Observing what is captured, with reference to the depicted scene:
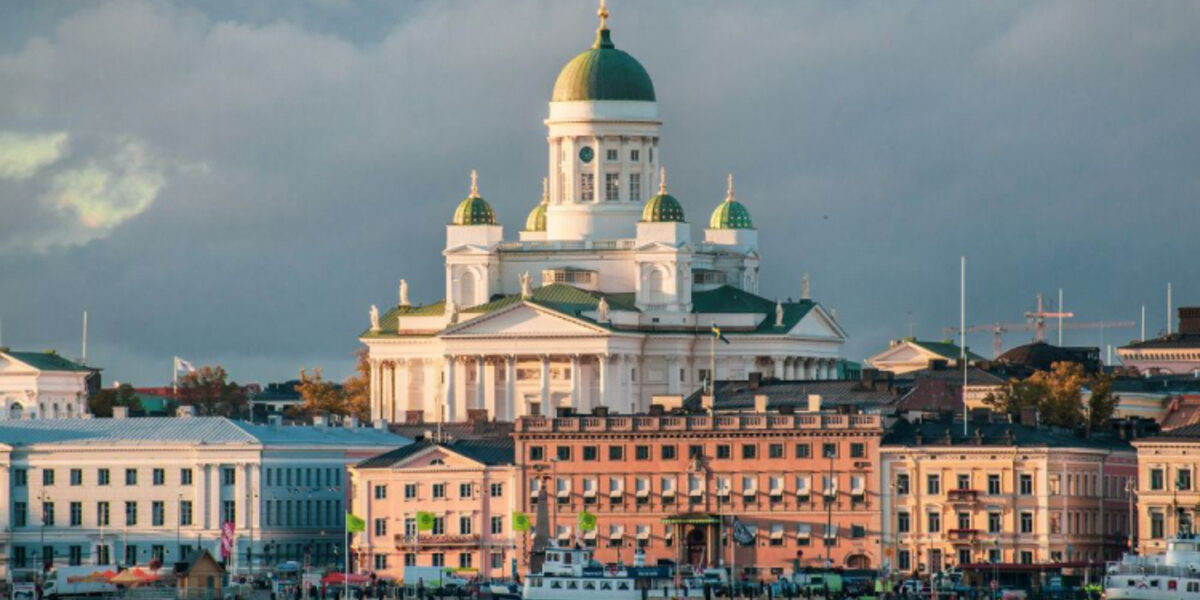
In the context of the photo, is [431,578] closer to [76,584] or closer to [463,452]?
[463,452]

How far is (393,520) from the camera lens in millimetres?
168500

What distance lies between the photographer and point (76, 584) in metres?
149

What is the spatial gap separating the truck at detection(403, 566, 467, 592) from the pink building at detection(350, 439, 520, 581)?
17.1 feet

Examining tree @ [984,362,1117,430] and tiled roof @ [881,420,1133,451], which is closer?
tiled roof @ [881,420,1133,451]

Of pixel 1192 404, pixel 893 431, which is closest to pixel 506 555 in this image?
pixel 893 431

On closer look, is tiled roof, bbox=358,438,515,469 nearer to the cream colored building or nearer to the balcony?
the cream colored building

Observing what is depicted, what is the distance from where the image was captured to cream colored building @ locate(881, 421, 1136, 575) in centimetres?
15938

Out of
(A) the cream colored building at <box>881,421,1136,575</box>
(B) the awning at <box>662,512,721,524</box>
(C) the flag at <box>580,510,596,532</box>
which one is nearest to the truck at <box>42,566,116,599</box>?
(C) the flag at <box>580,510,596,532</box>

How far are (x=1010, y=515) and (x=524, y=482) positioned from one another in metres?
18.5

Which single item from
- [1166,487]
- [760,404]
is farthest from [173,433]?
[1166,487]

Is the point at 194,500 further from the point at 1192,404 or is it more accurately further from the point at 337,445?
the point at 1192,404

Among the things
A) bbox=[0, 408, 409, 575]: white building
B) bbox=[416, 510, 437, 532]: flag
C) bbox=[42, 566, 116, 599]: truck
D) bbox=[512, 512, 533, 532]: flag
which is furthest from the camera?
bbox=[0, 408, 409, 575]: white building

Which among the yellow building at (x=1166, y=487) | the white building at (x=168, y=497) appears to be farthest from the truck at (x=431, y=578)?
the yellow building at (x=1166, y=487)

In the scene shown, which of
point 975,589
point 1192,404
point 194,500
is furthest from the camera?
point 1192,404
